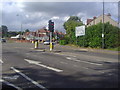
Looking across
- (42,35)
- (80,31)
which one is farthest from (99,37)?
(42,35)

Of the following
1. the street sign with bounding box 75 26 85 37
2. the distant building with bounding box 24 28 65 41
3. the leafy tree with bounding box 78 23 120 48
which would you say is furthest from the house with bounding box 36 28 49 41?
the leafy tree with bounding box 78 23 120 48

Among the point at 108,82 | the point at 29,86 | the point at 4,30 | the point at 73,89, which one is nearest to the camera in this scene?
the point at 73,89

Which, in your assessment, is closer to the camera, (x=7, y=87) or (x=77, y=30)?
(x=7, y=87)

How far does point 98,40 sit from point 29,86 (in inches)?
1127

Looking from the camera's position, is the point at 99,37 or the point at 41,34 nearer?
the point at 99,37

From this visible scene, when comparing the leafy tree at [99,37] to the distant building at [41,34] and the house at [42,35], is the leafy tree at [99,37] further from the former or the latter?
the house at [42,35]

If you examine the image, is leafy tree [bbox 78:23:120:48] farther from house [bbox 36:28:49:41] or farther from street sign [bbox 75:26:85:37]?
house [bbox 36:28:49:41]

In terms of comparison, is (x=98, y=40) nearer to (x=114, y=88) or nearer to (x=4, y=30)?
(x=114, y=88)

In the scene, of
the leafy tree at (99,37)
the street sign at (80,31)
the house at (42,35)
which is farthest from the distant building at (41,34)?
the leafy tree at (99,37)

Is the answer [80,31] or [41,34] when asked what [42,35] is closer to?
[41,34]

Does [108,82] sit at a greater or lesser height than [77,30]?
lesser

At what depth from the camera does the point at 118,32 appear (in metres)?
31.9

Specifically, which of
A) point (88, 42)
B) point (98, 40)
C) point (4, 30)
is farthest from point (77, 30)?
point (4, 30)

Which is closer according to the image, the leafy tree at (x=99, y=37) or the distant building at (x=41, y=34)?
the leafy tree at (x=99, y=37)
